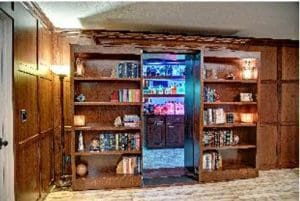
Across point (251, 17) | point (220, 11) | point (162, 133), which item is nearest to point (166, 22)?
point (220, 11)

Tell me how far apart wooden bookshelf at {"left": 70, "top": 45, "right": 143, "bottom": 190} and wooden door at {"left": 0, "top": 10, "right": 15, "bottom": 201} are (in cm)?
162

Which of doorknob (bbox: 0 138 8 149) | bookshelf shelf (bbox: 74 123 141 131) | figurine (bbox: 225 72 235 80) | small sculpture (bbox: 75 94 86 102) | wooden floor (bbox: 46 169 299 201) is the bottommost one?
wooden floor (bbox: 46 169 299 201)

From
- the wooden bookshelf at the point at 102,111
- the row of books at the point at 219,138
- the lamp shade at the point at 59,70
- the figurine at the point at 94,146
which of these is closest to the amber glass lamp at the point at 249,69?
the row of books at the point at 219,138

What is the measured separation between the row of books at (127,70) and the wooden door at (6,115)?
78.6 inches

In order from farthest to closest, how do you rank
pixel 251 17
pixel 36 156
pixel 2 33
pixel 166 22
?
pixel 166 22 → pixel 251 17 → pixel 36 156 → pixel 2 33

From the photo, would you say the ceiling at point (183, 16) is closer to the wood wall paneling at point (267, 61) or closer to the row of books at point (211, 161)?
the wood wall paneling at point (267, 61)

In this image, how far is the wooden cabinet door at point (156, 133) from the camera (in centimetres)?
779

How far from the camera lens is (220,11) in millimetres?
3820

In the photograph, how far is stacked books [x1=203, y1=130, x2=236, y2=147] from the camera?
5.02 m

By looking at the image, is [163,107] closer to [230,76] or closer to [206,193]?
[230,76]

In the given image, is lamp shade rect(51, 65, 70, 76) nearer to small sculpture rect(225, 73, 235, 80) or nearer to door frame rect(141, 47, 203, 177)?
door frame rect(141, 47, 203, 177)

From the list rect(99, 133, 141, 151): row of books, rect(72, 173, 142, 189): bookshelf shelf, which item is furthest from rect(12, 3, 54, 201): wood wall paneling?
rect(99, 133, 141, 151): row of books

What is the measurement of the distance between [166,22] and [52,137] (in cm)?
243

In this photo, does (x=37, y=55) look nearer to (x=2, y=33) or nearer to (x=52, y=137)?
(x=2, y=33)
